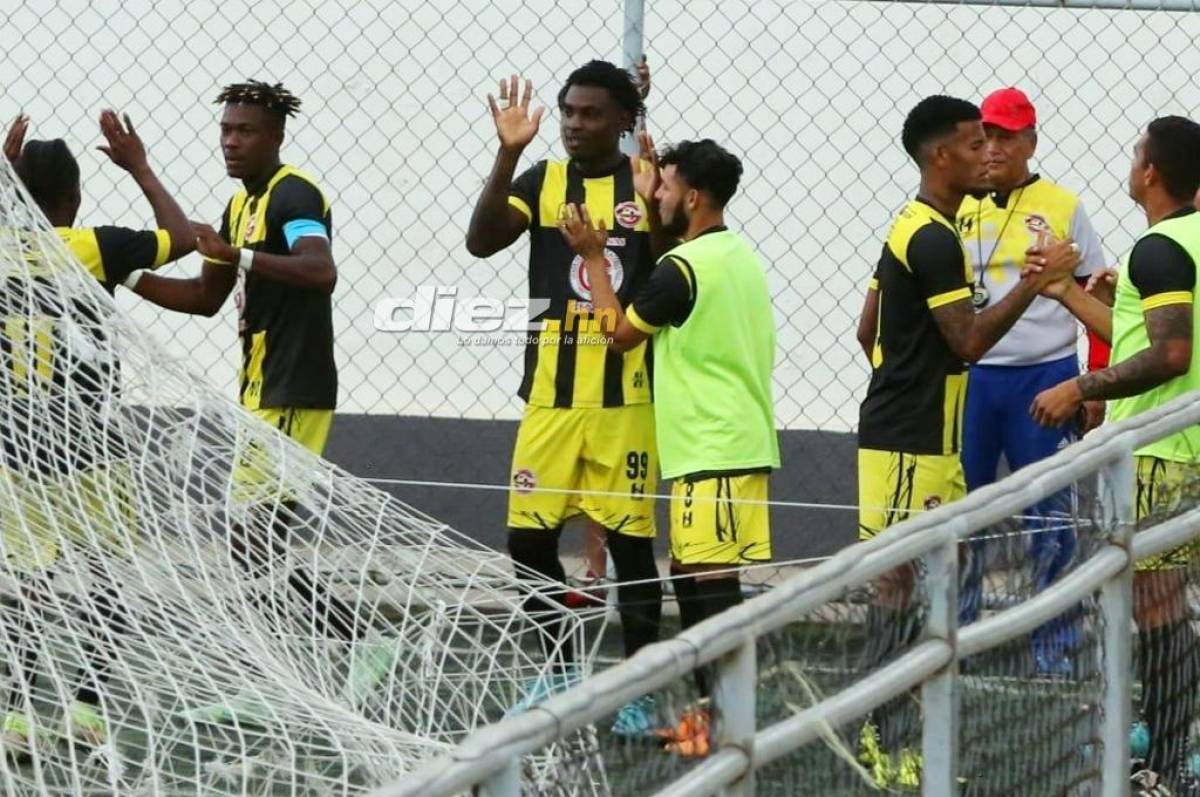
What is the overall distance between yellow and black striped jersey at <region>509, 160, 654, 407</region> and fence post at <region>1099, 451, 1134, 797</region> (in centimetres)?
299

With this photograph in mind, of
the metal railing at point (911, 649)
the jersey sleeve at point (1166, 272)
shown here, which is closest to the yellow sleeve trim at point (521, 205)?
the jersey sleeve at point (1166, 272)

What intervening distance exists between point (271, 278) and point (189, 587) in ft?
7.05

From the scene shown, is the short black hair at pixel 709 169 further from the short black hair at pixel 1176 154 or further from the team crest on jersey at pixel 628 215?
the short black hair at pixel 1176 154

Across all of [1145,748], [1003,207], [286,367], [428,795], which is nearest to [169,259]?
[286,367]

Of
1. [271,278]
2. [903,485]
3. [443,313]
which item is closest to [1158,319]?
[903,485]

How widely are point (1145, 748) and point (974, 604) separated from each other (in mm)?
1075

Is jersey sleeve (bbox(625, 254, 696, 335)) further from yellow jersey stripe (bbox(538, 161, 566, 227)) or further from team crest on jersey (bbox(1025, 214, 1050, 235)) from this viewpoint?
team crest on jersey (bbox(1025, 214, 1050, 235))

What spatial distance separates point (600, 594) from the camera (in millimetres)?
6664

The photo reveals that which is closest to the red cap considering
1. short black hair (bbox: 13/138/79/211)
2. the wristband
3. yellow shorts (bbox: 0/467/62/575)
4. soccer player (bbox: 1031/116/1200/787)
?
soccer player (bbox: 1031/116/1200/787)

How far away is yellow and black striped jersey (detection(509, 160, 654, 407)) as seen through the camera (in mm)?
6578

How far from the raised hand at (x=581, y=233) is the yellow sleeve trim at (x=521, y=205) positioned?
15.5 inches

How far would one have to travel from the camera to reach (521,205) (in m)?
6.68

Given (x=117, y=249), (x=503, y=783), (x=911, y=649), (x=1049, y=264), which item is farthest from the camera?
(x=117, y=249)

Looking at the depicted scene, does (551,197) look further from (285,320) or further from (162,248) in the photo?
(162,248)
